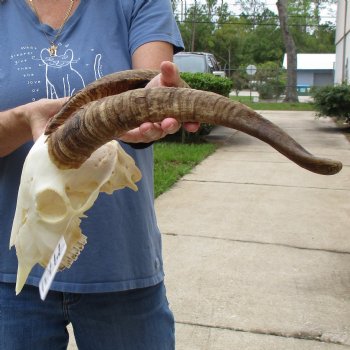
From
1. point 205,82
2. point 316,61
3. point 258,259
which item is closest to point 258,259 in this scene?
point 258,259

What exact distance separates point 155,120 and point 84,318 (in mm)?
905

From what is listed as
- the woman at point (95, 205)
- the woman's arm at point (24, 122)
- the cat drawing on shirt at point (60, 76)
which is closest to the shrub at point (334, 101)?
the woman at point (95, 205)

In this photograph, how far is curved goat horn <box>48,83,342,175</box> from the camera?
3.40ft

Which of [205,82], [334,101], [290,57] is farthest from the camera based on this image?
[290,57]

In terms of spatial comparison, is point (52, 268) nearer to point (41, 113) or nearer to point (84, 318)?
point (41, 113)

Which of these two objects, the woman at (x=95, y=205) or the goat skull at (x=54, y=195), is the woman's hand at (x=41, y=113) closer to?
the goat skull at (x=54, y=195)

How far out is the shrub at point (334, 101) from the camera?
16.1 m

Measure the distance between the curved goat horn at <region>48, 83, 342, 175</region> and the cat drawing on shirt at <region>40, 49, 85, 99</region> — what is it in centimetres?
52

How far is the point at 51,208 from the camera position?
1.37 metres

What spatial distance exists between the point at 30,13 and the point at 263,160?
941 centimetres

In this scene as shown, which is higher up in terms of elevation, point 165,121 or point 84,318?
point 165,121

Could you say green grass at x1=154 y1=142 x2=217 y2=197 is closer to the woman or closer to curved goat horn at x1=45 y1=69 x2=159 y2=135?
the woman

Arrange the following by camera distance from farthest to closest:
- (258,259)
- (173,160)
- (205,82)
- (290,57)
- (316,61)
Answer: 1. (316,61)
2. (290,57)
3. (205,82)
4. (173,160)
5. (258,259)

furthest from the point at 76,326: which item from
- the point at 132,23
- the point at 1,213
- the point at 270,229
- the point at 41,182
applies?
the point at 270,229
